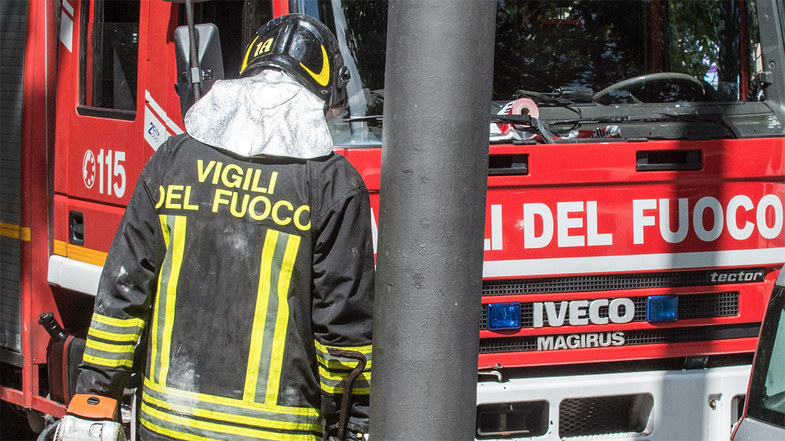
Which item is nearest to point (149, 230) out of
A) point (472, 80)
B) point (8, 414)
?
point (472, 80)

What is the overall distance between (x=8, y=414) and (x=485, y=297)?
3478 mm

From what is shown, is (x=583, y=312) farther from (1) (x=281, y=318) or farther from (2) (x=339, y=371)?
(1) (x=281, y=318)

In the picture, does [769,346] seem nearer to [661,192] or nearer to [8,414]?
[661,192]

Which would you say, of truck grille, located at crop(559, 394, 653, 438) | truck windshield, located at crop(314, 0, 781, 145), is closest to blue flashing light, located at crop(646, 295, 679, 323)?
truck grille, located at crop(559, 394, 653, 438)

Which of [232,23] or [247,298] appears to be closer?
[247,298]

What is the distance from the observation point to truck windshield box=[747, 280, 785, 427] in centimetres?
232

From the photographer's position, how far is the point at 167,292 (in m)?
2.23

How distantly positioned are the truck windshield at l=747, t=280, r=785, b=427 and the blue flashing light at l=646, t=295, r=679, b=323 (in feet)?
3.24

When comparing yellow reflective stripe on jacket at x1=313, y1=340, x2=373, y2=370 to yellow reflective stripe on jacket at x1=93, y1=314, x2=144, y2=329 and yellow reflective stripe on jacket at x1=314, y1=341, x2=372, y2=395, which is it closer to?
→ yellow reflective stripe on jacket at x1=314, y1=341, x2=372, y2=395

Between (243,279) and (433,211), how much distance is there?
2.12ft

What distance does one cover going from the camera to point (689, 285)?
347 cm

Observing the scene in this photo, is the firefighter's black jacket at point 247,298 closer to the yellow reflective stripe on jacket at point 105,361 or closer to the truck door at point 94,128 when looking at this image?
the yellow reflective stripe on jacket at point 105,361

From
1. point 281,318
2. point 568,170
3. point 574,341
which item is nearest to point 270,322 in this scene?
point 281,318

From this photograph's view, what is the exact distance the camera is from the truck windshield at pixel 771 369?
7.61ft
